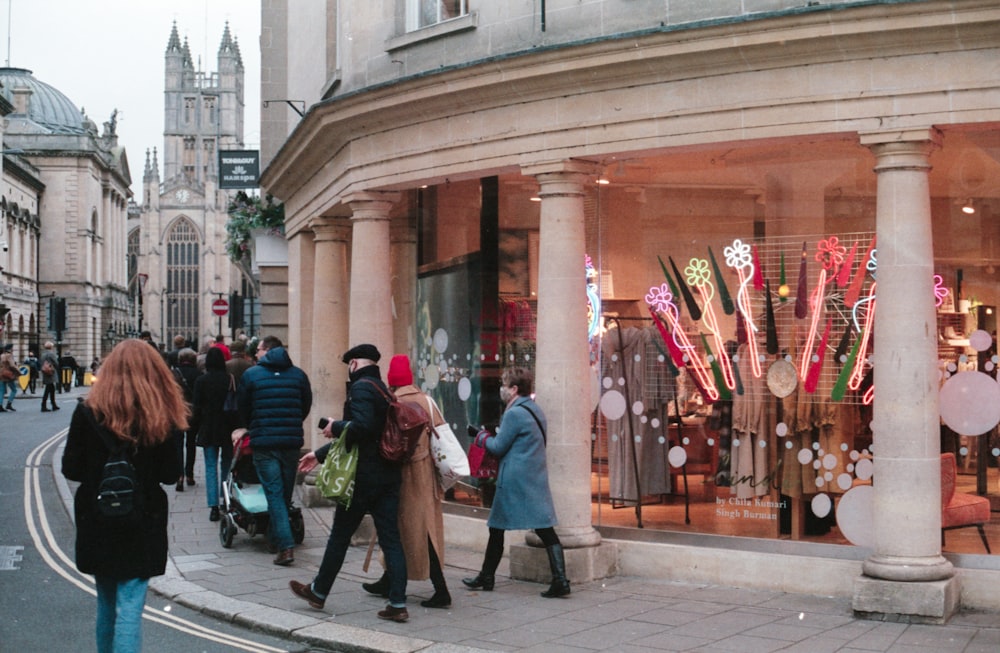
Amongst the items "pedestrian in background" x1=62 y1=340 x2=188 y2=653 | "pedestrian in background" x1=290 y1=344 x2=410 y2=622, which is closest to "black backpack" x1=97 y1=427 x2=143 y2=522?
"pedestrian in background" x1=62 y1=340 x2=188 y2=653

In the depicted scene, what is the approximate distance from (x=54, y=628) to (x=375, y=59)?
275 inches

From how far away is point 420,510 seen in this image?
933 centimetres

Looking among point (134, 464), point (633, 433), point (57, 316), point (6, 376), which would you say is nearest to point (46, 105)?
point (57, 316)

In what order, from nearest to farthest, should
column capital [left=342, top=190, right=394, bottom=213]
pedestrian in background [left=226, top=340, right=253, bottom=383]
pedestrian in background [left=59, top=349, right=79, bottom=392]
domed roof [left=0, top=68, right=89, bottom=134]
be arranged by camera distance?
column capital [left=342, top=190, right=394, bottom=213] → pedestrian in background [left=226, top=340, right=253, bottom=383] → pedestrian in background [left=59, top=349, right=79, bottom=392] → domed roof [left=0, top=68, right=89, bottom=134]

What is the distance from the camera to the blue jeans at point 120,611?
6102mm

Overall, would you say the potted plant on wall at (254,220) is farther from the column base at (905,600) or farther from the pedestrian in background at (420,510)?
the column base at (905,600)

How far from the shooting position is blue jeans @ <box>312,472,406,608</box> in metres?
8.87

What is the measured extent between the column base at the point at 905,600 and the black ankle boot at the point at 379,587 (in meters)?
3.60

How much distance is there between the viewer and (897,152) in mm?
9273

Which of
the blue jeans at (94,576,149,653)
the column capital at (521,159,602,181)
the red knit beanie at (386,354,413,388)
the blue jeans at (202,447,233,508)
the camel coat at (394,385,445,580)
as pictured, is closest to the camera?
the blue jeans at (94,576,149,653)

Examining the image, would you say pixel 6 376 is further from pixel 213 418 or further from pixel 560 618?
pixel 560 618

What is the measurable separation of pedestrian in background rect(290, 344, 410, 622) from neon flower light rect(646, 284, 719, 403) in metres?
3.42

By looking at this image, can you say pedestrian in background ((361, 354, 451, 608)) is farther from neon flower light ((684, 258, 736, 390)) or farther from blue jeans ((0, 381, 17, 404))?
blue jeans ((0, 381, 17, 404))

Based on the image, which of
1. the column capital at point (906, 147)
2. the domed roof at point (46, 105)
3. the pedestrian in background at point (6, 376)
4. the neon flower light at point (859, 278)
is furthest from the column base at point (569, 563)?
the domed roof at point (46, 105)
